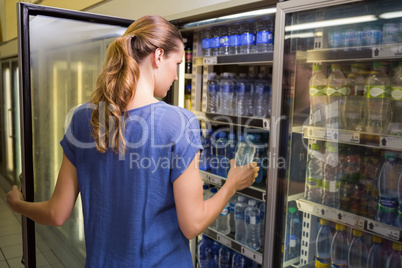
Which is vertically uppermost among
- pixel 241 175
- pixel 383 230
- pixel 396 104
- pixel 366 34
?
pixel 366 34

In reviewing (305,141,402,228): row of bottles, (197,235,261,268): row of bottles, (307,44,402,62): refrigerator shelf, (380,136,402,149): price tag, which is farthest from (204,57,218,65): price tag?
(197,235,261,268): row of bottles

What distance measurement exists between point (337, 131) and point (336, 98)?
1.05 feet

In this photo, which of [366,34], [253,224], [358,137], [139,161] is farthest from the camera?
[253,224]

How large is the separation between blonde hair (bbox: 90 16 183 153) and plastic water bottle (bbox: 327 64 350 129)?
3.27 ft

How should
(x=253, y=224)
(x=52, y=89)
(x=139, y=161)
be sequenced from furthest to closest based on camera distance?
1. (x=253, y=224)
2. (x=52, y=89)
3. (x=139, y=161)

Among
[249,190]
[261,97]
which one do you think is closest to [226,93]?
[261,97]

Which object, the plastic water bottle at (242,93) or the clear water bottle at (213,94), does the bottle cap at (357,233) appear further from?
the clear water bottle at (213,94)

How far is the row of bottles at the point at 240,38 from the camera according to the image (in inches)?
88.2

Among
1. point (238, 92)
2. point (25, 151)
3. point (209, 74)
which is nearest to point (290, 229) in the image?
point (238, 92)

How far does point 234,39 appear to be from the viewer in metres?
2.37

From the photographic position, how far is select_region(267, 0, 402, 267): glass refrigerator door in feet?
5.32

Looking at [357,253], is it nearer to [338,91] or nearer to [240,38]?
[338,91]

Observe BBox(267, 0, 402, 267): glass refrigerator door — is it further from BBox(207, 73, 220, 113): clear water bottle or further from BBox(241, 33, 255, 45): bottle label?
BBox(207, 73, 220, 113): clear water bottle

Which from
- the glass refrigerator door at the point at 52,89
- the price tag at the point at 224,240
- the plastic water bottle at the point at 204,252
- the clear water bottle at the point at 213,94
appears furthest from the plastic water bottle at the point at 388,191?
the glass refrigerator door at the point at 52,89
